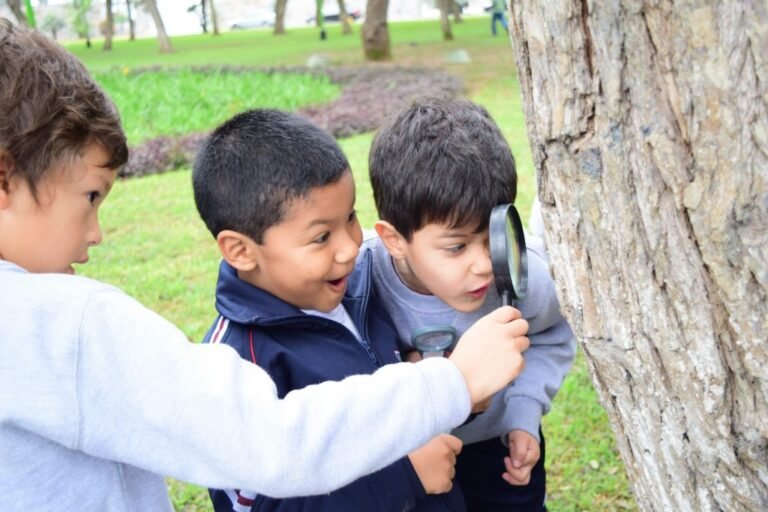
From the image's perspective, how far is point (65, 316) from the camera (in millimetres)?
1296

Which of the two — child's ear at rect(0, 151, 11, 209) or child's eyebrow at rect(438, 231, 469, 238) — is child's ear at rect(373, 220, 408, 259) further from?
child's ear at rect(0, 151, 11, 209)

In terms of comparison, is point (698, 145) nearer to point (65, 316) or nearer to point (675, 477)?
point (675, 477)

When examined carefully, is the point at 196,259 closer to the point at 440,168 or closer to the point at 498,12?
the point at 440,168

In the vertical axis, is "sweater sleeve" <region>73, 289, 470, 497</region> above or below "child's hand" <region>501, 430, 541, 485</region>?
above

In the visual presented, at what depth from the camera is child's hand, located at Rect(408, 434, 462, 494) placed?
1717mm

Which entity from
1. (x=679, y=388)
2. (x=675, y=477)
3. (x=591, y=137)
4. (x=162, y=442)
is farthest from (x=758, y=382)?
(x=162, y=442)

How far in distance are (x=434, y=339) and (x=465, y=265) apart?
0.17 metres

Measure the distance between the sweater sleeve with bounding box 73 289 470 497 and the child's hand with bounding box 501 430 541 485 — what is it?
26.5 inches

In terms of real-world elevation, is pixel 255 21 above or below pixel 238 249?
below

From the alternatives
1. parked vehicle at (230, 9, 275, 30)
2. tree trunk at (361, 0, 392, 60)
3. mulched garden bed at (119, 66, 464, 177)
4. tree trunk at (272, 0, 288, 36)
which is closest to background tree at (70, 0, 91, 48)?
tree trunk at (272, 0, 288, 36)

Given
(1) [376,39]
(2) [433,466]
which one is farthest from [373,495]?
(1) [376,39]

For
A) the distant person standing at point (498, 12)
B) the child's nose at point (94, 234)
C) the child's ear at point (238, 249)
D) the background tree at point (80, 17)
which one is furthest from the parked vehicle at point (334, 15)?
the child's nose at point (94, 234)

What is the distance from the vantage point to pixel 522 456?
199cm

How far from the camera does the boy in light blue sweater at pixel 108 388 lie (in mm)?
1290
